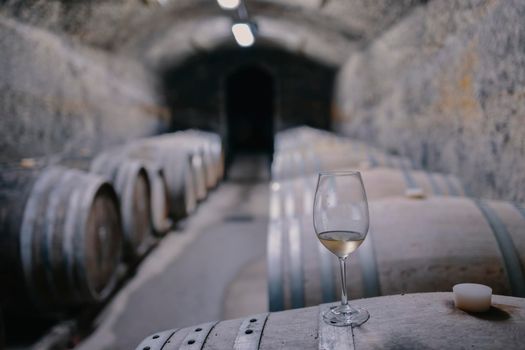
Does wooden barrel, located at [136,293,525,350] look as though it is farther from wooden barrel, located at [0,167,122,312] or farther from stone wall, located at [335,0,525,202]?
stone wall, located at [335,0,525,202]

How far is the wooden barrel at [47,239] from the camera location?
2473mm

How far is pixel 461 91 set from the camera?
11.7 feet

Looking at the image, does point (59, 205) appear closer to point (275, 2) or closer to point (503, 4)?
point (503, 4)

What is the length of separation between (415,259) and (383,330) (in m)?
0.70

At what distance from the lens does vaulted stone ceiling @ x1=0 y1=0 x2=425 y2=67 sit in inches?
202

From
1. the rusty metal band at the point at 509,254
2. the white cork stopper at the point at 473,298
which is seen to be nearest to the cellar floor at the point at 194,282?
the rusty metal band at the point at 509,254

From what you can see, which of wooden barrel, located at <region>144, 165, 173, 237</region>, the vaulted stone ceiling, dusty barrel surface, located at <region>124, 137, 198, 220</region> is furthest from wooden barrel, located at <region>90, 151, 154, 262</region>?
the vaulted stone ceiling

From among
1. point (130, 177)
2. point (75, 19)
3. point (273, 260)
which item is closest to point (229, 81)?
point (75, 19)

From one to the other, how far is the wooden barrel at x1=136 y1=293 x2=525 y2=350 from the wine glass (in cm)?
9

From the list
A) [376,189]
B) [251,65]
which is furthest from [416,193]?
[251,65]

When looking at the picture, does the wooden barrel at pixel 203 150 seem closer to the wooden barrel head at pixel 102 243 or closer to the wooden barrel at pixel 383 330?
the wooden barrel head at pixel 102 243

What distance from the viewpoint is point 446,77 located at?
3906 millimetres

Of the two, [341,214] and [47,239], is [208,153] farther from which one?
[341,214]

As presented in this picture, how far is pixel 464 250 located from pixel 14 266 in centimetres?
225
